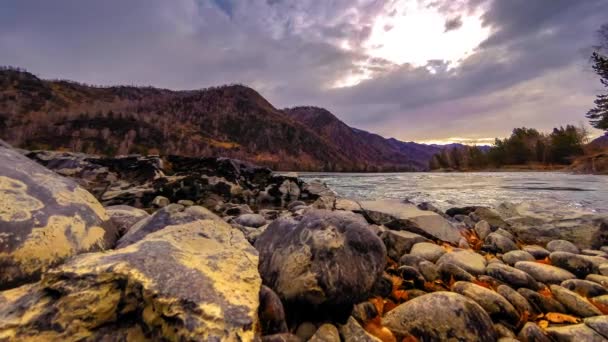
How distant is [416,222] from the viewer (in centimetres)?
607

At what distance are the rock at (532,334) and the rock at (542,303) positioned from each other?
26.3 inches

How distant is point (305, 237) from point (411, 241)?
115 inches

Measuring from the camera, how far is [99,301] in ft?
5.69

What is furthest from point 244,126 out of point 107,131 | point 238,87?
point 107,131

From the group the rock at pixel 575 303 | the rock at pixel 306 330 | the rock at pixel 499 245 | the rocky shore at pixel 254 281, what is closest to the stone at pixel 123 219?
the rocky shore at pixel 254 281

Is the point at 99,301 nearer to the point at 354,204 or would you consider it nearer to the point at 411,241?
the point at 411,241

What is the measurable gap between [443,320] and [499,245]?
3.81m

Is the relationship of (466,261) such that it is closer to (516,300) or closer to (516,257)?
(516,300)

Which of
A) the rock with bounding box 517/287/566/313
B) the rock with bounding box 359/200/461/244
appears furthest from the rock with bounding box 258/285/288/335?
the rock with bounding box 359/200/461/244

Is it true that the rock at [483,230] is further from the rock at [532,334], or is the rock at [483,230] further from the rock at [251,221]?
the rock at [251,221]

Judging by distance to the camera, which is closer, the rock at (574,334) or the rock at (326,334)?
the rock at (326,334)

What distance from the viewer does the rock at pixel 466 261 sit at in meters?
4.21

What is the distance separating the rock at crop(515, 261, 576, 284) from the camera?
4031 millimetres

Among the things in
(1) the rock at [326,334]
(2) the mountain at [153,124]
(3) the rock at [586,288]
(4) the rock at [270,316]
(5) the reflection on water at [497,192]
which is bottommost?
(5) the reflection on water at [497,192]
